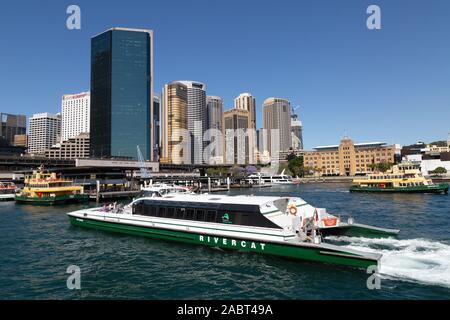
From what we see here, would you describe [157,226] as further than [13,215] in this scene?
No

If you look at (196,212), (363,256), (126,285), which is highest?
(196,212)

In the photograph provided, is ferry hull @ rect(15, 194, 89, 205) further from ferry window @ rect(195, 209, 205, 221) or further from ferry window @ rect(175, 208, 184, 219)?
ferry window @ rect(195, 209, 205, 221)

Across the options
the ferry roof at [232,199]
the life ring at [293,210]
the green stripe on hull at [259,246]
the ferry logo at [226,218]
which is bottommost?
the green stripe on hull at [259,246]

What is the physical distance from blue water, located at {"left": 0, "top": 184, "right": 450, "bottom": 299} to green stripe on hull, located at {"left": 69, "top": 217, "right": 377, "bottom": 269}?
470 millimetres

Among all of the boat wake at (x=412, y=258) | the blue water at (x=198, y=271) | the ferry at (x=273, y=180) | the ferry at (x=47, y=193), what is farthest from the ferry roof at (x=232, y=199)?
the ferry at (x=273, y=180)

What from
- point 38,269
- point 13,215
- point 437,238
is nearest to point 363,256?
point 437,238

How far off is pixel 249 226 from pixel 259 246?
1658mm

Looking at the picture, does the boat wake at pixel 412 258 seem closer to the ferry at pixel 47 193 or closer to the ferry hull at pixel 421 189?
the ferry at pixel 47 193

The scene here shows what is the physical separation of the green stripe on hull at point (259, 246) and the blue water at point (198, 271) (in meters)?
0.47

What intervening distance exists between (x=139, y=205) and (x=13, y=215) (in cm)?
2878

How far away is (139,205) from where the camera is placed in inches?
1233

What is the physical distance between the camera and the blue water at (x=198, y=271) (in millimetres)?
16672
